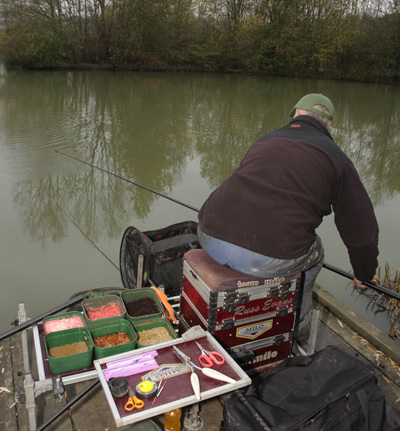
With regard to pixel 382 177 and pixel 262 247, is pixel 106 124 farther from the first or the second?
pixel 262 247

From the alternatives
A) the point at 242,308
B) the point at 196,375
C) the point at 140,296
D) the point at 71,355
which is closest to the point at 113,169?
the point at 140,296

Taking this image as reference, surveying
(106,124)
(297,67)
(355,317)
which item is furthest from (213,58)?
(355,317)

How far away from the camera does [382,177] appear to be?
21.2ft

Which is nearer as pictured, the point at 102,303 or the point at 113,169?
the point at 102,303

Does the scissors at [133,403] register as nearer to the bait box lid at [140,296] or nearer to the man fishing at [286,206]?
the man fishing at [286,206]

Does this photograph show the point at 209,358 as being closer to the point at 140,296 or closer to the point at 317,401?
the point at 317,401

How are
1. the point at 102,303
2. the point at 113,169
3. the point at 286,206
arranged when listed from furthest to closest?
the point at 113,169 < the point at 102,303 < the point at 286,206

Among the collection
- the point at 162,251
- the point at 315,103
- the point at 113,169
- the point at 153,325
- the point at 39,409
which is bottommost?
the point at 113,169

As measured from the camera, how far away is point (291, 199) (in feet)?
5.20

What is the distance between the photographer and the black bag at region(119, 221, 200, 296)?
8.13 feet

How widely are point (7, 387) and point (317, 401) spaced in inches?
52.3

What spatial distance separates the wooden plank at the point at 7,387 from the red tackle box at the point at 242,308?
81 centimetres

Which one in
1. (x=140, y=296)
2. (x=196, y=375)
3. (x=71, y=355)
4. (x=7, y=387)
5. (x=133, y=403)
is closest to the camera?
(x=133, y=403)

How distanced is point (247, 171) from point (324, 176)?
287 mm
